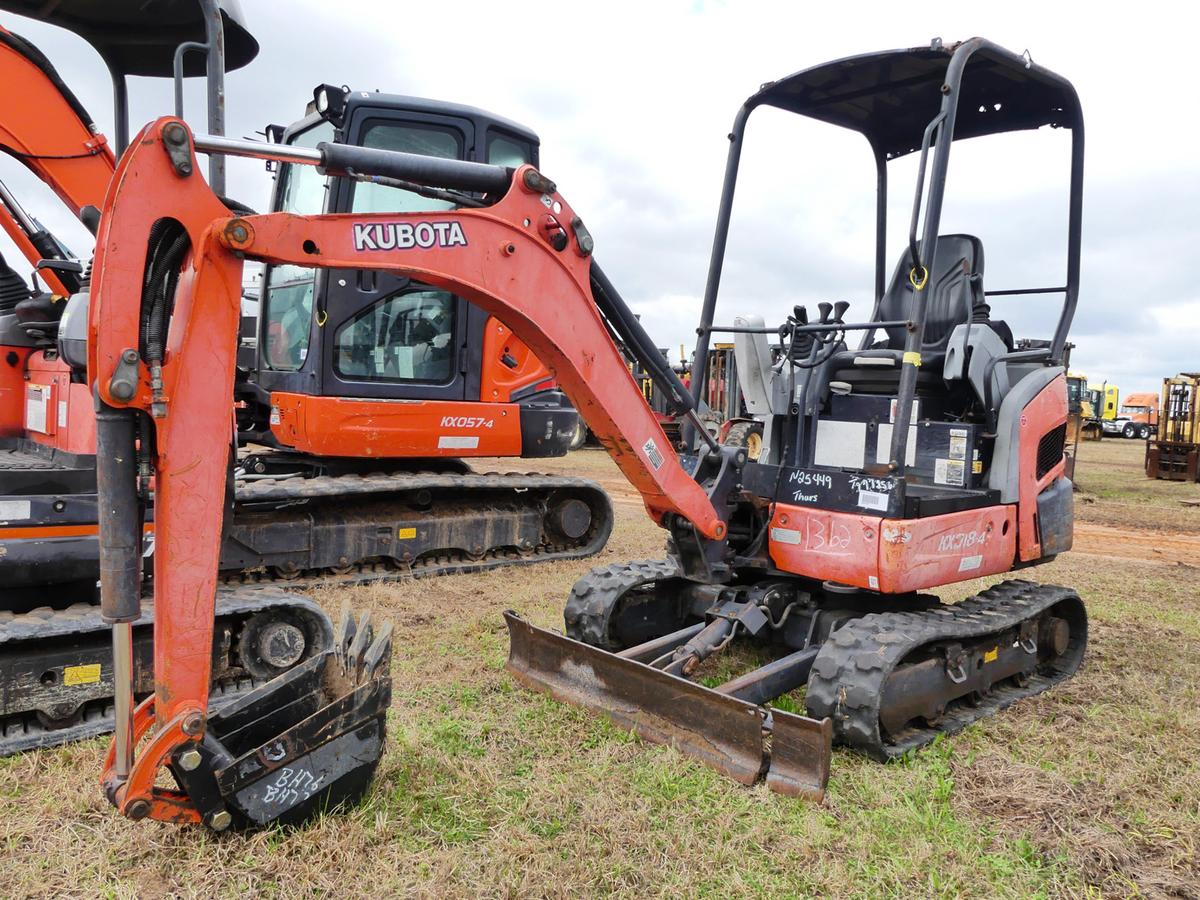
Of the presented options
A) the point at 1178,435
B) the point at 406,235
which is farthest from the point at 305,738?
the point at 1178,435

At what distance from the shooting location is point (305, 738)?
304 cm

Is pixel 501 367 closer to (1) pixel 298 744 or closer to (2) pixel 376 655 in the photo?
(2) pixel 376 655

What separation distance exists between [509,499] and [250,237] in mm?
5183

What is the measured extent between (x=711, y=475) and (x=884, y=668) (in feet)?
4.35

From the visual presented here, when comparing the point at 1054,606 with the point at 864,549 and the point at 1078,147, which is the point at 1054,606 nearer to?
the point at 864,549

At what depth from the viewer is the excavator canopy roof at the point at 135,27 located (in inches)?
227

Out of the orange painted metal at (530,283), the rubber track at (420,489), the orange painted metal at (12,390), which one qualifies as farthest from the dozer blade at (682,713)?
the orange painted metal at (12,390)

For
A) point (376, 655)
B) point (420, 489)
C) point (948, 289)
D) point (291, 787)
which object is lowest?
point (291, 787)

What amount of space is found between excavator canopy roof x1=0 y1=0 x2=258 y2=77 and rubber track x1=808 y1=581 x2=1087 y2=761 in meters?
4.96

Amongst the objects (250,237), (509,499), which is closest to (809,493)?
(250,237)

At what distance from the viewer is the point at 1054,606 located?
5.07 metres

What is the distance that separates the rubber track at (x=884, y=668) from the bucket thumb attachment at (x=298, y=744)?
1.79 metres

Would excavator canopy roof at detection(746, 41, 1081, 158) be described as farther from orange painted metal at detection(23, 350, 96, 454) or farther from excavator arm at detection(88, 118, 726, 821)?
orange painted metal at detection(23, 350, 96, 454)

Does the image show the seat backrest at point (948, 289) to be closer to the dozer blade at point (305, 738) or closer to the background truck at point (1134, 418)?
the dozer blade at point (305, 738)
